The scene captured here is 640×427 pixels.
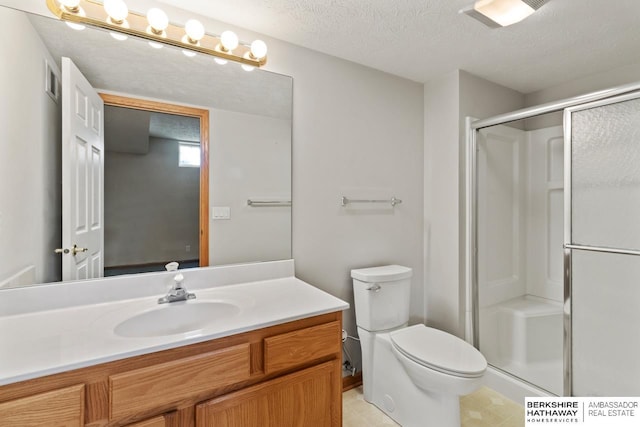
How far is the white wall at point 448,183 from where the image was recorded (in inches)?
84.7

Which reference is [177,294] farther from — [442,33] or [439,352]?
[442,33]

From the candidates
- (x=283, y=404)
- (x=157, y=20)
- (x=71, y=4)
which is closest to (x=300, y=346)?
(x=283, y=404)

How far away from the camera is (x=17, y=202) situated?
45.4 inches

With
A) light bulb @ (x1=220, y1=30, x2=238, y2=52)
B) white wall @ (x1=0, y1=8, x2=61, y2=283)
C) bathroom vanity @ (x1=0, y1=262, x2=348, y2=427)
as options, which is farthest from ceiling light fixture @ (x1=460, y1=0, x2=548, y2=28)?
white wall @ (x1=0, y1=8, x2=61, y2=283)

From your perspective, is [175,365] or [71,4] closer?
[175,365]

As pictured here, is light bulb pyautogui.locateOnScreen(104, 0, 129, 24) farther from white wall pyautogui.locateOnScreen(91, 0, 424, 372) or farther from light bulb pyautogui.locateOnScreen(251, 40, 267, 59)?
light bulb pyautogui.locateOnScreen(251, 40, 267, 59)

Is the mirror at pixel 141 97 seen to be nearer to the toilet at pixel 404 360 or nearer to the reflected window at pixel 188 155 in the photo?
the reflected window at pixel 188 155

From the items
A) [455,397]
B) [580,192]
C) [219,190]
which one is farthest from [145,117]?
[580,192]

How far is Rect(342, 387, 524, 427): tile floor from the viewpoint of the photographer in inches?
68.4

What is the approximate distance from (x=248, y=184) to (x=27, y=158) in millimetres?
877

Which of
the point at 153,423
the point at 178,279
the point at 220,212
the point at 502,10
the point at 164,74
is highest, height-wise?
the point at 502,10

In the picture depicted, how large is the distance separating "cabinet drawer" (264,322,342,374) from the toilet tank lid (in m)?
0.60

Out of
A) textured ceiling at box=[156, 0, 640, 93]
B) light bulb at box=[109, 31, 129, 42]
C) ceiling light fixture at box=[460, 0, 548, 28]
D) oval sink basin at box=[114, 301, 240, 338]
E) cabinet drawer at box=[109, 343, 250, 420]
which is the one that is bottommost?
cabinet drawer at box=[109, 343, 250, 420]

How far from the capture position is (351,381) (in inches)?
80.7
